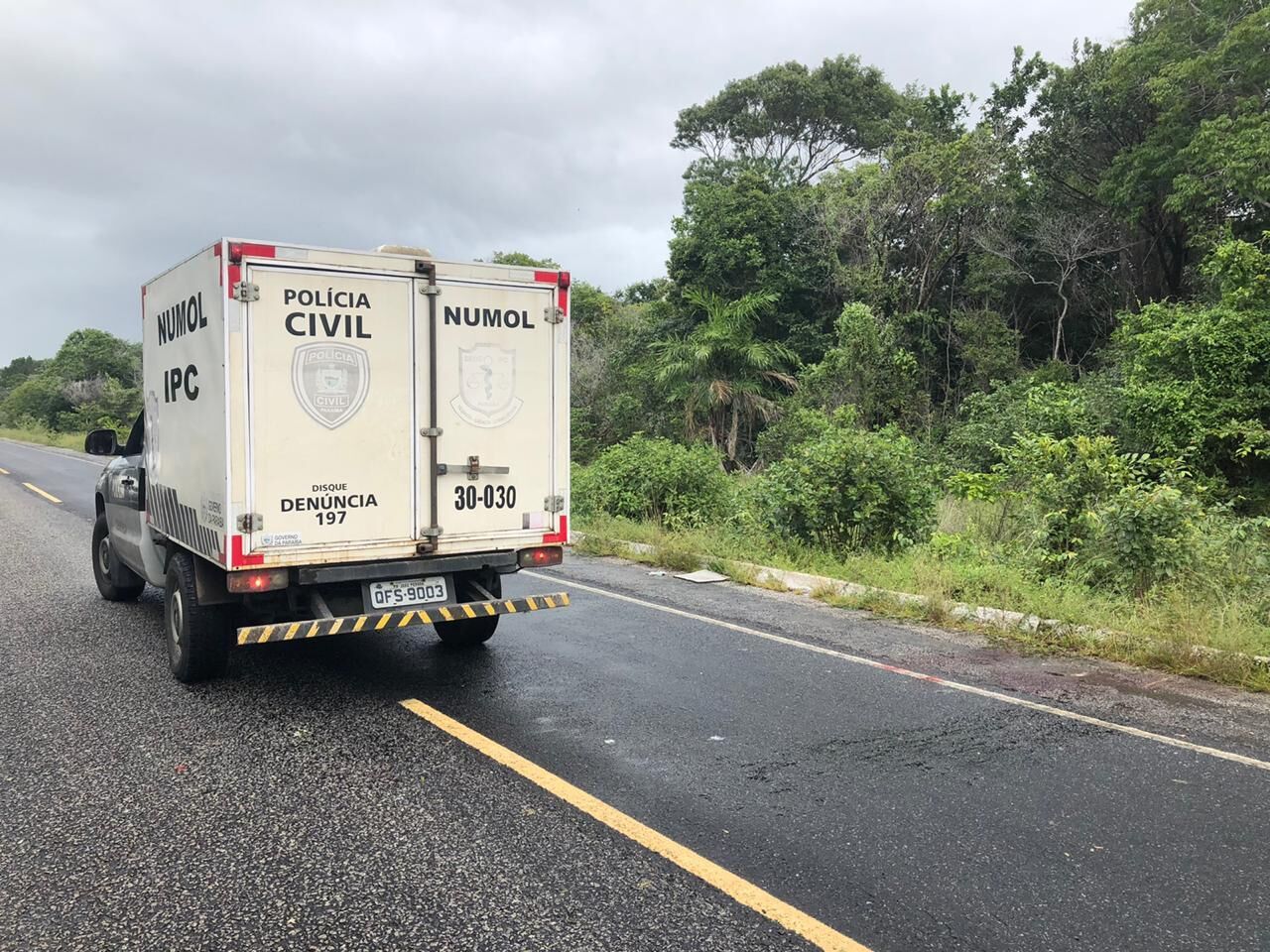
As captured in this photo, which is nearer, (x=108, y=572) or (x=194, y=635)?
(x=194, y=635)

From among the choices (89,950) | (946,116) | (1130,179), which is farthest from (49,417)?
(89,950)

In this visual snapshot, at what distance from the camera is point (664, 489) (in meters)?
13.6

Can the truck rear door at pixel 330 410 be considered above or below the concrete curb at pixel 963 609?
above

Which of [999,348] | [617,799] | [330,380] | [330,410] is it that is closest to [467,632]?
[330,410]

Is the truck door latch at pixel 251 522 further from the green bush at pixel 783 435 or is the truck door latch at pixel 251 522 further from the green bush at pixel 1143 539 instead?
the green bush at pixel 783 435

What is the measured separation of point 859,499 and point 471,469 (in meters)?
6.06

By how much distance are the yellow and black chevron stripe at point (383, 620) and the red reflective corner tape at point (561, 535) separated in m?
0.38

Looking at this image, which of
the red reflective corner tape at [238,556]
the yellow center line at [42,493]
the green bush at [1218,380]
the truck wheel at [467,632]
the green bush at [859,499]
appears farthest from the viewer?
the yellow center line at [42,493]

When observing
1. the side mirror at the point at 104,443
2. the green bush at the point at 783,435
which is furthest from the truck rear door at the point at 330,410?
the green bush at the point at 783,435

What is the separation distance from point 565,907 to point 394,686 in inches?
116

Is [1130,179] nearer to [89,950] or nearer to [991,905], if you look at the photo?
[991,905]

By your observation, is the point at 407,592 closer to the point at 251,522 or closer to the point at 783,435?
the point at 251,522

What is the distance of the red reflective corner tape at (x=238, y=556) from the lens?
4.99 metres

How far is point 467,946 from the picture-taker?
2.96 metres
